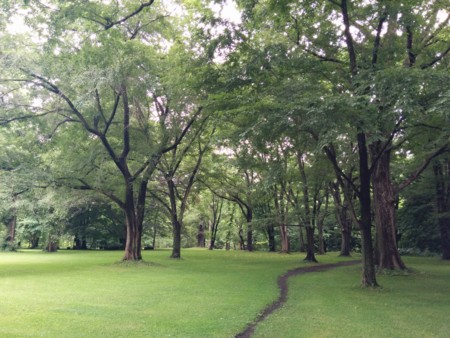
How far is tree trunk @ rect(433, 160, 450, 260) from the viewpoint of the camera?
92.1 feet

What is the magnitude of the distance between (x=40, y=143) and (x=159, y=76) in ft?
24.5

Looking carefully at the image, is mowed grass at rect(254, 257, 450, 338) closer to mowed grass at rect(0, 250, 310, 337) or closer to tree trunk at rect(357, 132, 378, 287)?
tree trunk at rect(357, 132, 378, 287)

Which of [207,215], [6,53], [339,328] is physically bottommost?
[339,328]

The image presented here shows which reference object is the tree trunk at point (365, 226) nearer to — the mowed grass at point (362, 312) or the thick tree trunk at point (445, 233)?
the mowed grass at point (362, 312)

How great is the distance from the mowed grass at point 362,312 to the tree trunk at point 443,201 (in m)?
15.3

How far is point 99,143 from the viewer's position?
2272 cm

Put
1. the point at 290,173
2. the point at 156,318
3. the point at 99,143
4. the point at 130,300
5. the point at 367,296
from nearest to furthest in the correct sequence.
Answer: the point at 156,318 → the point at 130,300 → the point at 367,296 → the point at 99,143 → the point at 290,173

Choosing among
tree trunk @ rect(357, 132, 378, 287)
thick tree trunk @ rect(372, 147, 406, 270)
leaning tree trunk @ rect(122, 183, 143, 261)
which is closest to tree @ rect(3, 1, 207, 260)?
leaning tree trunk @ rect(122, 183, 143, 261)

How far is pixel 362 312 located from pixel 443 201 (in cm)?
2382

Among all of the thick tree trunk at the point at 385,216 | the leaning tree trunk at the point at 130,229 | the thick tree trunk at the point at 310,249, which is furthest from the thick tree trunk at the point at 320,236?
the leaning tree trunk at the point at 130,229

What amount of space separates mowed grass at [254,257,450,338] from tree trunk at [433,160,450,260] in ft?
50.3

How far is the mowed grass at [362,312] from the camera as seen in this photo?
24.5 ft

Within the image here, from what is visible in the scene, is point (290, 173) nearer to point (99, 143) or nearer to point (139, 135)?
point (139, 135)

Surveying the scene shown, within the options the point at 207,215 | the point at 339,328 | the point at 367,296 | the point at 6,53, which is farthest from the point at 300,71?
the point at 207,215
